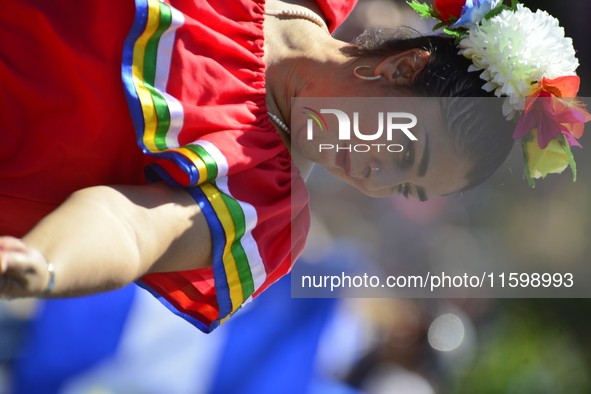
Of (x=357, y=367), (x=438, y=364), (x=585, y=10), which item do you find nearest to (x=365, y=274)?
(x=357, y=367)

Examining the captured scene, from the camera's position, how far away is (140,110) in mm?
668

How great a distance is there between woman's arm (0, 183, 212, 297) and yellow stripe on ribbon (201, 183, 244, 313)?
24 mm

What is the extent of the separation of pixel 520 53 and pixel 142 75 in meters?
0.59

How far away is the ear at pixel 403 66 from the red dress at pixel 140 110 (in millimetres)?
235

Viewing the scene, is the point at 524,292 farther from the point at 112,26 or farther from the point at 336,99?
the point at 112,26

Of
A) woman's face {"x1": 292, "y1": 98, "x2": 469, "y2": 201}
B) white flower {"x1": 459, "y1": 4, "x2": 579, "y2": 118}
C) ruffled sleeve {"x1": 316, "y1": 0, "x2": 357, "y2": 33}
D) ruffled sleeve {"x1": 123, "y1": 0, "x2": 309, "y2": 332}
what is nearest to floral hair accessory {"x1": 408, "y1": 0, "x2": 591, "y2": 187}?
white flower {"x1": 459, "y1": 4, "x2": 579, "y2": 118}

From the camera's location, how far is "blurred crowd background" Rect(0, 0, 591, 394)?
1362 mm

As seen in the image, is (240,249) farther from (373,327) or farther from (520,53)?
(373,327)

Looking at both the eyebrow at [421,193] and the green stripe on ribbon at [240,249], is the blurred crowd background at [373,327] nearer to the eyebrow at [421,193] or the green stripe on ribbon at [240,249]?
the eyebrow at [421,193]

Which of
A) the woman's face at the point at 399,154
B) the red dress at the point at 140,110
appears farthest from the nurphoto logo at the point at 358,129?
the red dress at the point at 140,110

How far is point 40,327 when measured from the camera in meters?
1.37

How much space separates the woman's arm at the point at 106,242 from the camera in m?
0.41

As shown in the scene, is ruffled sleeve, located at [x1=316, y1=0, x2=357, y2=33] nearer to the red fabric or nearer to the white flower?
the white flower

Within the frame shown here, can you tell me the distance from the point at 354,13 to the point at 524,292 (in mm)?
1082
